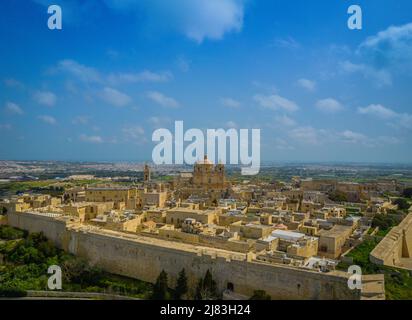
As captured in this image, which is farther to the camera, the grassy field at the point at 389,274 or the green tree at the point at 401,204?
the green tree at the point at 401,204

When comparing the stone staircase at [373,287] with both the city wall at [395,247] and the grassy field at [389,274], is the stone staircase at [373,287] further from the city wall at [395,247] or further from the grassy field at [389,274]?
the city wall at [395,247]

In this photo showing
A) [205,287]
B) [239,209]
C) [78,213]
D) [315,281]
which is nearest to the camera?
[315,281]

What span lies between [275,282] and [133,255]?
5758 millimetres

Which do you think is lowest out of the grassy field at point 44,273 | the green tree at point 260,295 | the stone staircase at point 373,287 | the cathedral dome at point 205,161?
the grassy field at point 44,273

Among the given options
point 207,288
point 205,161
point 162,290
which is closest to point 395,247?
point 207,288

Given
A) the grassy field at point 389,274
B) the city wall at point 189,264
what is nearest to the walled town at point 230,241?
the city wall at point 189,264

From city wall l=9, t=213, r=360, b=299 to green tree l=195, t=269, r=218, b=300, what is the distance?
23 cm

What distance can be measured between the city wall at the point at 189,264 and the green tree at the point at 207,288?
0.23m

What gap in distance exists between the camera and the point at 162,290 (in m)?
12.0

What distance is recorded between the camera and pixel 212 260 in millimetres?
12328

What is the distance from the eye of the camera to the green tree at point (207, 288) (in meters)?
11.7

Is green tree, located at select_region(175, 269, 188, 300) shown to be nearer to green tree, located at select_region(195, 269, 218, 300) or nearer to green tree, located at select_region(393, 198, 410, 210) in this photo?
green tree, located at select_region(195, 269, 218, 300)
